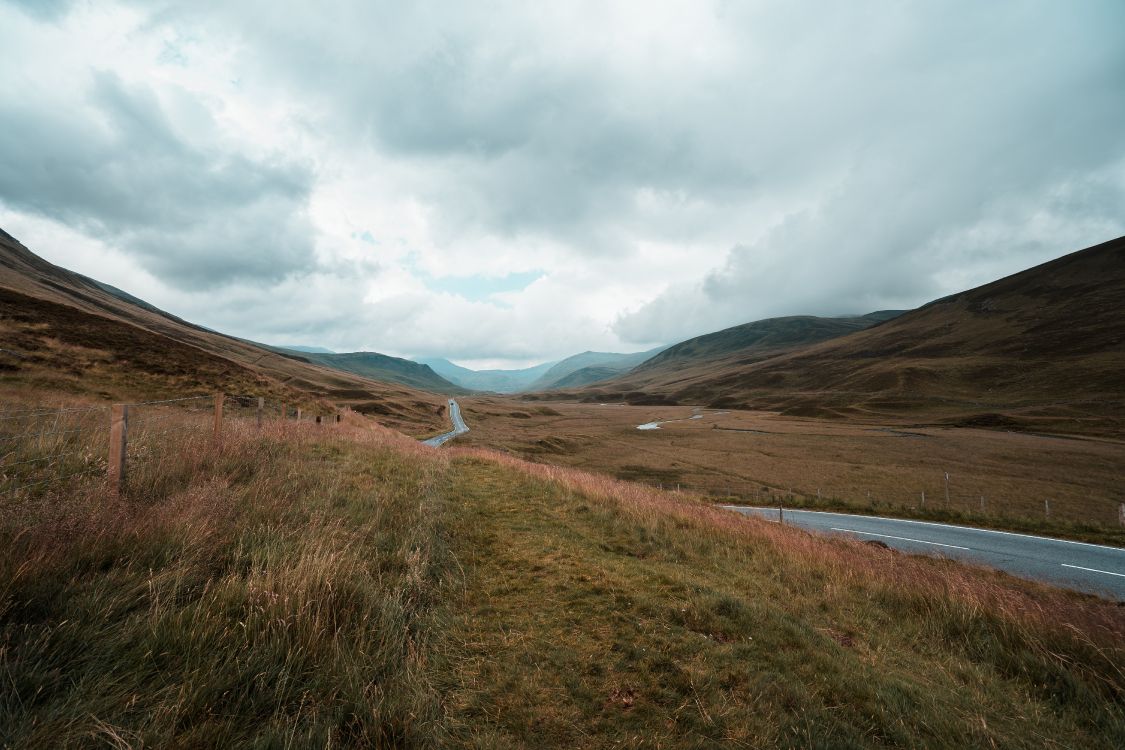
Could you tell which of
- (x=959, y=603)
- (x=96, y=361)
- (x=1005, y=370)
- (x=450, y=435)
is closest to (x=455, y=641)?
(x=959, y=603)

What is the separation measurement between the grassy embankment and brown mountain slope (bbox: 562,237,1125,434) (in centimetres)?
10709

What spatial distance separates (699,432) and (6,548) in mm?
90222

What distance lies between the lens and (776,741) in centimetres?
427

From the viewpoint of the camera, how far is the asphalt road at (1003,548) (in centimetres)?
1805

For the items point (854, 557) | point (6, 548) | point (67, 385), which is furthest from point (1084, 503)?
point (67, 385)

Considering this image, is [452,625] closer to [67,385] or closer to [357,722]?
[357,722]

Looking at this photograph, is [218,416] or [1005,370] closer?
[218,416]

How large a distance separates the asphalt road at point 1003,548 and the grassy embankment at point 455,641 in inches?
591

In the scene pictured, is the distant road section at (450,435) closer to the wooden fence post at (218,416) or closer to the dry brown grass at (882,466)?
the dry brown grass at (882,466)

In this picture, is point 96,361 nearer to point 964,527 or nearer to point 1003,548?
point 1003,548

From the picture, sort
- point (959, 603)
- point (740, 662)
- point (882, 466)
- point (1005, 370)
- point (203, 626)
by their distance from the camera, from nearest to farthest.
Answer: point (203, 626) → point (740, 662) → point (959, 603) → point (882, 466) → point (1005, 370)

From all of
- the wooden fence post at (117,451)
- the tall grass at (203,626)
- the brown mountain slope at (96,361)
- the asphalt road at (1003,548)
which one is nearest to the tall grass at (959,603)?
the tall grass at (203,626)

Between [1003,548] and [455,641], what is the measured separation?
2994cm

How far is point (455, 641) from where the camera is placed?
18.0ft
